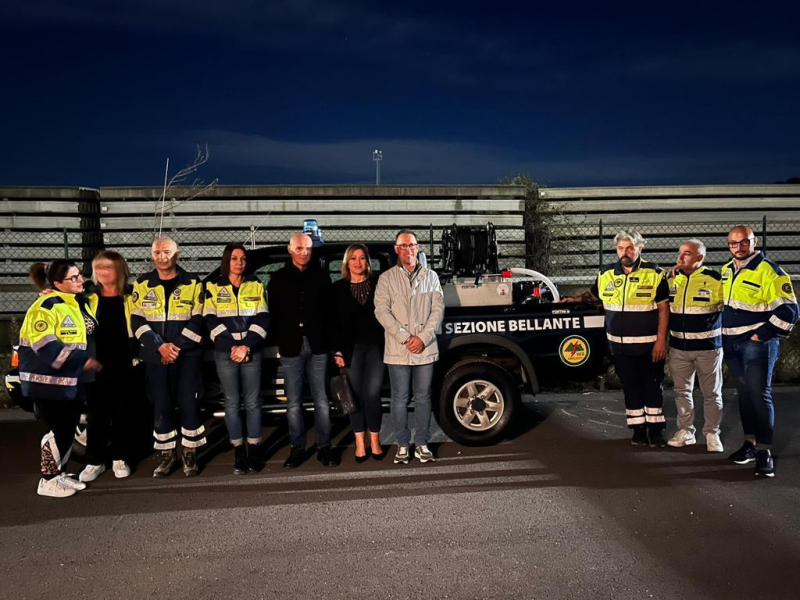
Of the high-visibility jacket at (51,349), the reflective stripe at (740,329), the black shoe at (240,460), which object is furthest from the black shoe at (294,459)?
the reflective stripe at (740,329)

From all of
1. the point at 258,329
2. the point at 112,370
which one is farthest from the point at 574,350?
the point at 112,370

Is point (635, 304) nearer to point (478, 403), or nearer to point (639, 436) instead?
point (639, 436)

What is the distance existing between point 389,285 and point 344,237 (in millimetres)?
10345

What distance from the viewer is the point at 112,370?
5480 millimetres

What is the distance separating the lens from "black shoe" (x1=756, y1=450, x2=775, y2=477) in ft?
17.3

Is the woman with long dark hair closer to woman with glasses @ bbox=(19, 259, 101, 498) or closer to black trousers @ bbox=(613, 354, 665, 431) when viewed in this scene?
woman with glasses @ bbox=(19, 259, 101, 498)

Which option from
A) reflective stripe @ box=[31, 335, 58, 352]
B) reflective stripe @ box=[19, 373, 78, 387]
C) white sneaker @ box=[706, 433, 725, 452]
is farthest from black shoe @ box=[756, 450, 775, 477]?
reflective stripe @ box=[31, 335, 58, 352]

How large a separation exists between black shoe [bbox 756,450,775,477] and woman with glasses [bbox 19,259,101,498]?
4.94 m

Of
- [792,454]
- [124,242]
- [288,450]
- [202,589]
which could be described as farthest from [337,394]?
[124,242]

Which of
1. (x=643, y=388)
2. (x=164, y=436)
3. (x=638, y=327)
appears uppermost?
(x=638, y=327)

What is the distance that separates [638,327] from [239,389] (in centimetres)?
328

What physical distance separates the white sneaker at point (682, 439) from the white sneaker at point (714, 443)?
0.17 metres

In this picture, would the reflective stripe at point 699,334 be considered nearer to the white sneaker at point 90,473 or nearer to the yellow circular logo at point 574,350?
the yellow circular logo at point 574,350

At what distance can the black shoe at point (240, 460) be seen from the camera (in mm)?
5598
